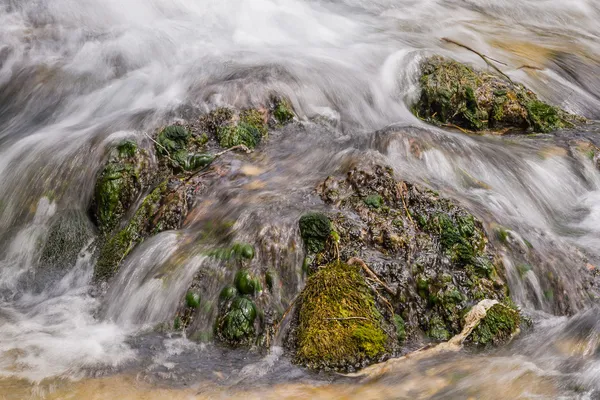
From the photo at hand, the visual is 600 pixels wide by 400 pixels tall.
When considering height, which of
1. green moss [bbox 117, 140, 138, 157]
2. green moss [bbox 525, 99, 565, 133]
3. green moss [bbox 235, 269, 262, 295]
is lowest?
green moss [bbox 235, 269, 262, 295]

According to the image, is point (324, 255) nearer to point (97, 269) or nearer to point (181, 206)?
point (181, 206)

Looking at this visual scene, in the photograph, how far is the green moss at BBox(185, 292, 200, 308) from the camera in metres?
4.81

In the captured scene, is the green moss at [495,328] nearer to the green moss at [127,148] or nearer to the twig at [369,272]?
the twig at [369,272]

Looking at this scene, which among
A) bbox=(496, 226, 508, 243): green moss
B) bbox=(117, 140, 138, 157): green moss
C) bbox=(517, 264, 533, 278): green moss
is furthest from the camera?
bbox=(117, 140, 138, 157): green moss

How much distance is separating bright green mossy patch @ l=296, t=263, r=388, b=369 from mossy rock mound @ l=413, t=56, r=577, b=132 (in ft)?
12.3

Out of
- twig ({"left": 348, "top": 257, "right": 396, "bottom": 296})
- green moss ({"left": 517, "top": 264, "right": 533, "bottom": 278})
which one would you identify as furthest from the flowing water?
twig ({"left": 348, "top": 257, "right": 396, "bottom": 296})

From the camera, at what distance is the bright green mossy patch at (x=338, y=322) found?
4.38 meters

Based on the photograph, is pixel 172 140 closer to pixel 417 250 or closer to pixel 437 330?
pixel 417 250

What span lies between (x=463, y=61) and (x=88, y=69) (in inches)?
205

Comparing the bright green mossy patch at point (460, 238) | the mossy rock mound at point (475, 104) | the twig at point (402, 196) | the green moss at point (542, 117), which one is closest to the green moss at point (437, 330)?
the bright green mossy patch at point (460, 238)

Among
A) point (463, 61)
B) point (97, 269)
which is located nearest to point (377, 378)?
point (97, 269)

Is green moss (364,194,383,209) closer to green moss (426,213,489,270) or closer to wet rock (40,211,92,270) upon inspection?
green moss (426,213,489,270)

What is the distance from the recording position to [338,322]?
4.45 m

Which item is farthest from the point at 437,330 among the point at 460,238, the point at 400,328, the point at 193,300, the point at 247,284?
the point at 193,300
